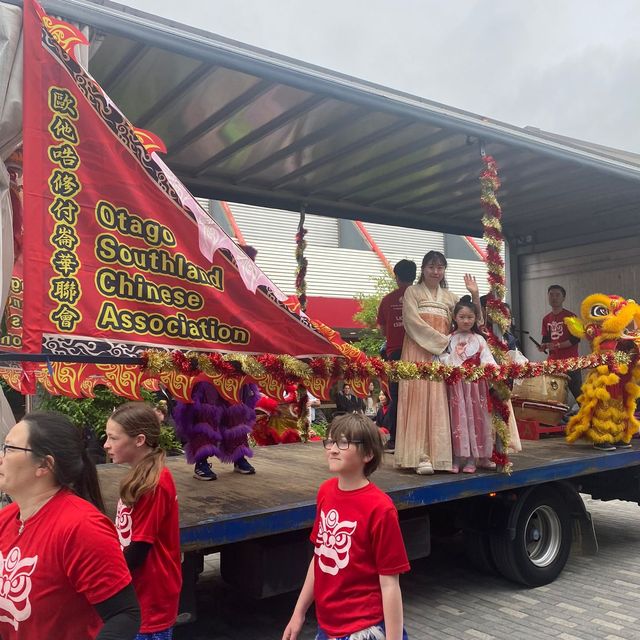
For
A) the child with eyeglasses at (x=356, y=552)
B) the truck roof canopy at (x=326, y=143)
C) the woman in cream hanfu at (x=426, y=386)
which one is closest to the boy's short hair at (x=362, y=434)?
the child with eyeglasses at (x=356, y=552)

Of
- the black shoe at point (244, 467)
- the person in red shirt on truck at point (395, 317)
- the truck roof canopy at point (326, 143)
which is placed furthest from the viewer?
the person in red shirt on truck at point (395, 317)

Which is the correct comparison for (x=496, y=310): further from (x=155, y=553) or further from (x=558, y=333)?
(x=155, y=553)

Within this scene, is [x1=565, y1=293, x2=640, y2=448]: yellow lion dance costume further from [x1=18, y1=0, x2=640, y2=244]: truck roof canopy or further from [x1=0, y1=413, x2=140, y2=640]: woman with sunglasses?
[x1=0, y1=413, x2=140, y2=640]: woman with sunglasses

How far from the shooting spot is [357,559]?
2.29 metres

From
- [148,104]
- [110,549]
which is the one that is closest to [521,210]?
A: [148,104]

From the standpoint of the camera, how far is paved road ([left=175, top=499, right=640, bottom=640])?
4.26 m

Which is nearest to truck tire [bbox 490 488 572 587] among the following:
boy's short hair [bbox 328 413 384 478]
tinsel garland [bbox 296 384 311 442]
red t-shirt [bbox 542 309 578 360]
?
tinsel garland [bbox 296 384 311 442]

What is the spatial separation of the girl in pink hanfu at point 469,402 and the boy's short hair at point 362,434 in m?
2.57

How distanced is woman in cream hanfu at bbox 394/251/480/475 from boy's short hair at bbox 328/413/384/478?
247 centimetres

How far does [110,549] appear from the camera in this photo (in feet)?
5.73

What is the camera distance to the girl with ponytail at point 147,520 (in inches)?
94.6

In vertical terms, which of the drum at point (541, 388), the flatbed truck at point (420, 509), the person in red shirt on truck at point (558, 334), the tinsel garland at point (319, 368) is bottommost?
the flatbed truck at point (420, 509)

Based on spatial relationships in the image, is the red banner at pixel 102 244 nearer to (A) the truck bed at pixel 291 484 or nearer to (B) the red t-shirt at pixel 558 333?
(A) the truck bed at pixel 291 484

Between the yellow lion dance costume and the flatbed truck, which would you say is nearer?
the flatbed truck
